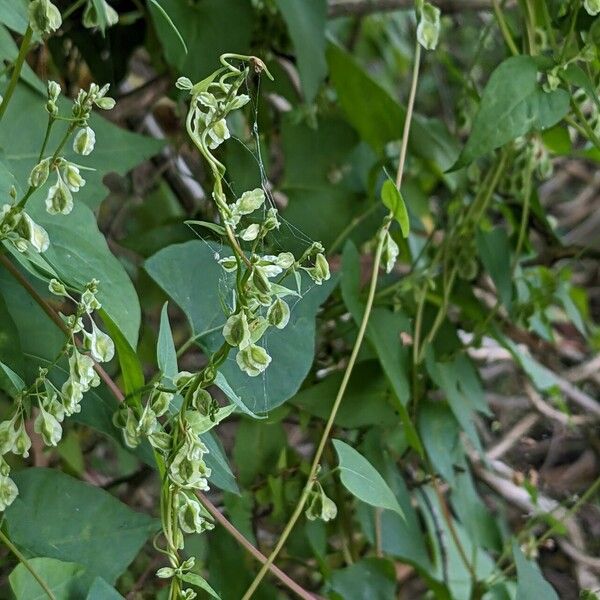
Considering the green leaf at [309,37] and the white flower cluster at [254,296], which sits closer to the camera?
the white flower cluster at [254,296]

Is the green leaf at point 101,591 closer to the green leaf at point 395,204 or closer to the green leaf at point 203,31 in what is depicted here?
the green leaf at point 395,204

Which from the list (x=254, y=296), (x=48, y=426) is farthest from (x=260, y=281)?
(x=48, y=426)

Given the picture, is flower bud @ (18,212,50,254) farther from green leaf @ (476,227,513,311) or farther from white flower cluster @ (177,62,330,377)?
green leaf @ (476,227,513,311)

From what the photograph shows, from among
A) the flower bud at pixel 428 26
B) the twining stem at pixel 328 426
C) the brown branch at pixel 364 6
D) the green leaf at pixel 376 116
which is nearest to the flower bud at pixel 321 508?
the twining stem at pixel 328 426

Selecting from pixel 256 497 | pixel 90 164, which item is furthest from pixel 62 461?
pixel 90 164

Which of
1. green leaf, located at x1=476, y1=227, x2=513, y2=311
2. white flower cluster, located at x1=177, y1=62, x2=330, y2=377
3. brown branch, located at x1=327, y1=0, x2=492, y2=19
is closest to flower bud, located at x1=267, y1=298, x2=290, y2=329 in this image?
white flower cluster, located at x1=177, y1=62, x2=330, y2=377

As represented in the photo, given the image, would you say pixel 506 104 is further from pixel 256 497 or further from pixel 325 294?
pixel 256 497
